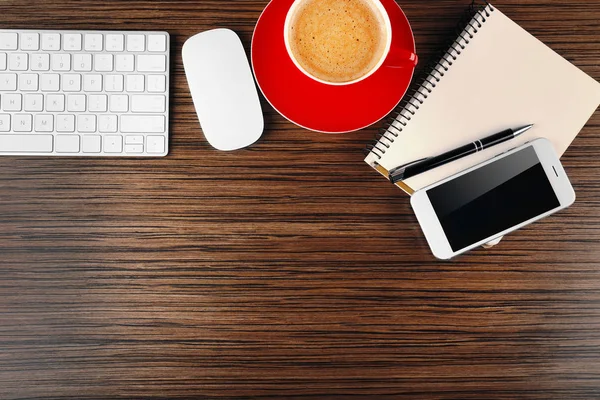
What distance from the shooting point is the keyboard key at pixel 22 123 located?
0.69 m

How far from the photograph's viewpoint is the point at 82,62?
695 millimetres

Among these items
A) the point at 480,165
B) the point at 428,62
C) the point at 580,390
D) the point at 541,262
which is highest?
the point at 428,62

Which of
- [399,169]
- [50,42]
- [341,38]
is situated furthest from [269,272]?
[50,42]

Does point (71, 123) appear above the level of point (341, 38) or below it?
below

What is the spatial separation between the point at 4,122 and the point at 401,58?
54cm

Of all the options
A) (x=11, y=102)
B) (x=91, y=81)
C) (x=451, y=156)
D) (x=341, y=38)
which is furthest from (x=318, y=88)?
(x=11, y=102)

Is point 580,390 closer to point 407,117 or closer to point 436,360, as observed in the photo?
point 436,360

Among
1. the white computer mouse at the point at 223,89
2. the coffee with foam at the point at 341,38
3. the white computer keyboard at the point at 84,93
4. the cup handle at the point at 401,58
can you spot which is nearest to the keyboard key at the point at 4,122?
the white computer keyboard at the point at 84,93

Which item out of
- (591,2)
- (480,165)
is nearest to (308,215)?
(480,165)

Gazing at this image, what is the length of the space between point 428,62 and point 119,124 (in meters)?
0.44

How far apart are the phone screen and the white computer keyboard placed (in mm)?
397

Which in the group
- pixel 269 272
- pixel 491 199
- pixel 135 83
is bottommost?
pixel 269 272

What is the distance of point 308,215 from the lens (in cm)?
71

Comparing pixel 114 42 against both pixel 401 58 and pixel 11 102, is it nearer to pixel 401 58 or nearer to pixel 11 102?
pixel 11 102
